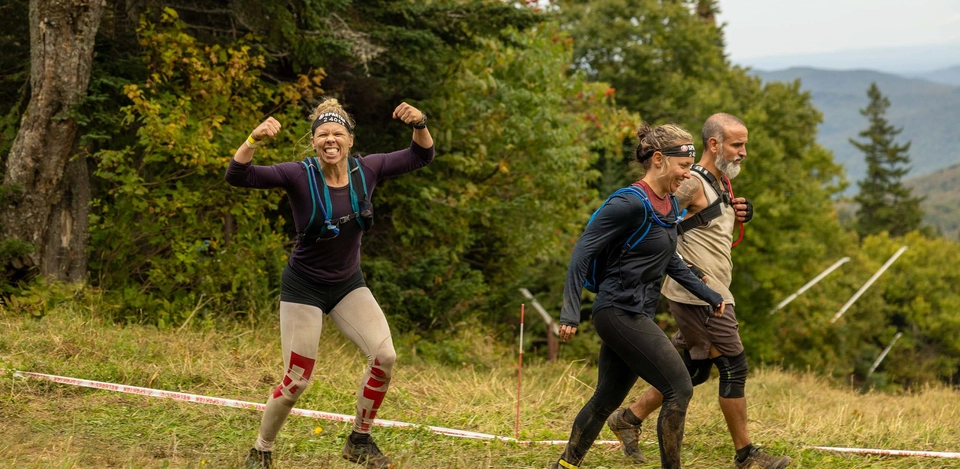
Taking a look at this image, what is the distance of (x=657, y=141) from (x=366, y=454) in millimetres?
2492

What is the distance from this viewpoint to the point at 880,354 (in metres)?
54.8

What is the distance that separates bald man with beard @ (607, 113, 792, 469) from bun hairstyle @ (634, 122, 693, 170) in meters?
0.45

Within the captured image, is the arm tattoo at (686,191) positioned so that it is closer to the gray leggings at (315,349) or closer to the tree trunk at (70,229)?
the gray leggings at (315,349)

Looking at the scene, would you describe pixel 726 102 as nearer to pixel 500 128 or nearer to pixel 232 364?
pixel 500 128

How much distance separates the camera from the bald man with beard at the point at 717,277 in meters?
5.50

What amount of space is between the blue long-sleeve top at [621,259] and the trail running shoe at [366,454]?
1545mm

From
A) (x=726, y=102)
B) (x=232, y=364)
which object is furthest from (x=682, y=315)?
(x=726, y=102)

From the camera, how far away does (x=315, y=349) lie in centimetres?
518

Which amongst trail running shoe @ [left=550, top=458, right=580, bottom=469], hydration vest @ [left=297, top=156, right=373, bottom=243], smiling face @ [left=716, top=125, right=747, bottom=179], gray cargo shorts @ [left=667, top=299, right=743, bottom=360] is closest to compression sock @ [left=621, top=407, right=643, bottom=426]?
gray cargo shorts @ [left=667, top=299, right=743, bottom=360]

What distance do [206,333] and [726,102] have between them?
30.2 metres

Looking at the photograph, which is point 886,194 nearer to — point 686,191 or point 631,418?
point 631,418

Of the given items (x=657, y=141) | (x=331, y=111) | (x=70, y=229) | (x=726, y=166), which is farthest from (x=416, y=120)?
(x=70, y=229)

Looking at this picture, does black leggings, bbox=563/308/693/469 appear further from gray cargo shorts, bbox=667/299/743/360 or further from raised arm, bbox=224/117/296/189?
raised arm, bbox=224/117/296/189

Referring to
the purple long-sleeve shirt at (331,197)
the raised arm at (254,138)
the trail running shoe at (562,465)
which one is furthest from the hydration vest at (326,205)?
the trail running shoe at (562,465)
